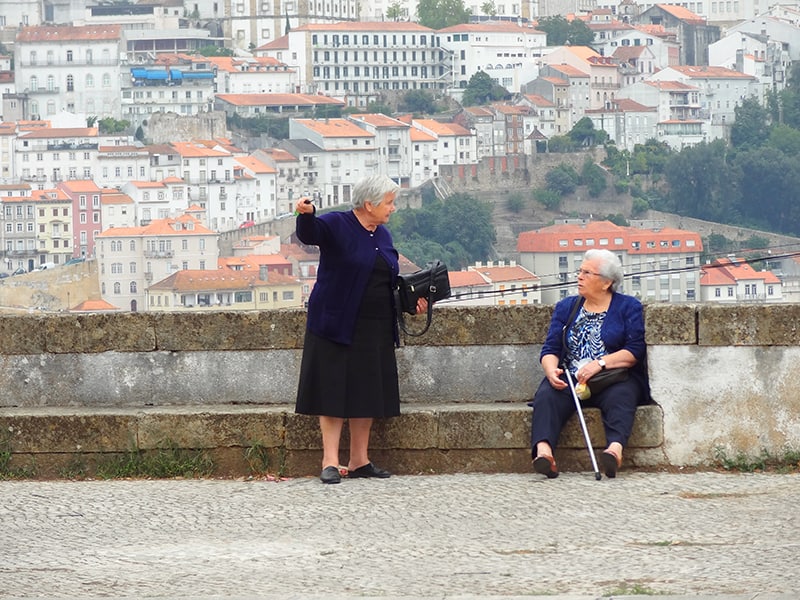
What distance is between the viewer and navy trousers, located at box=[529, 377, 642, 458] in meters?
4.94

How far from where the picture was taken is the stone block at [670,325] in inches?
202

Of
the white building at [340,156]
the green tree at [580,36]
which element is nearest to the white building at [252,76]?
the white building at [340,156]

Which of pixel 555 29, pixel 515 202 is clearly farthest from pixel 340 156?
pixel 555 29

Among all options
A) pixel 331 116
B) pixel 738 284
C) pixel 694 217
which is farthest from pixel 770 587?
pixel 331 116

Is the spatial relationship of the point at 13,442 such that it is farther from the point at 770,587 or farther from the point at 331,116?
the point at 331,116

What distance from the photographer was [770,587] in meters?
3.64

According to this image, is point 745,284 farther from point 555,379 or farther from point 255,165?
point 555,379

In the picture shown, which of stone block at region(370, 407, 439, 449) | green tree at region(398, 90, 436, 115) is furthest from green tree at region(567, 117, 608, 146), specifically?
stone block at region(370, 407, 439, 449)

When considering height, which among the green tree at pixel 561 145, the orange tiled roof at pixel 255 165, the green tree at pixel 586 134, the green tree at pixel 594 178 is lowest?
the green tree at pixel 594 178

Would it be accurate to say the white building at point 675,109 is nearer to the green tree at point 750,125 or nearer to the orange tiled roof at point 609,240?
the green tree at point 750,125

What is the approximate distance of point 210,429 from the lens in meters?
5.11

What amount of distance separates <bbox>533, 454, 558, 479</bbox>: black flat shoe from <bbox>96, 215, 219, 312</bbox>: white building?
242ft

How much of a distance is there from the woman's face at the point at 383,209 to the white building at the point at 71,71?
97.3 meters

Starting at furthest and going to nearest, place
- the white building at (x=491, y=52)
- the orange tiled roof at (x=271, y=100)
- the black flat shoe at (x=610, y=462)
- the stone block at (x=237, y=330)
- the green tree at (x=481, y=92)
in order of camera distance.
A: the white building at (x=491, y=52) < the green tree at (x=481, y=92) < the orange tiled roof at (x=271, y=100) < the stone block at (x=237, y=330) < the black flat shoe at (x=610, y=462)
